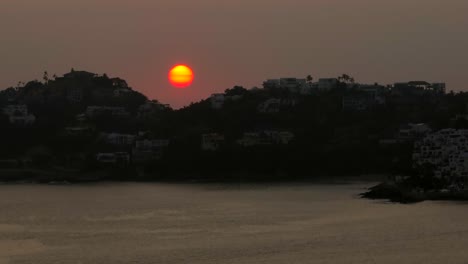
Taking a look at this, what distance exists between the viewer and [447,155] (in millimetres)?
70000

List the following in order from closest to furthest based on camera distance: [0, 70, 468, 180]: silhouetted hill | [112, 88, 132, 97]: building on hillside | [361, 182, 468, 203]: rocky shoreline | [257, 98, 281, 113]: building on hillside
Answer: [361, 182, 468, 203]: rocky shoreline < [0, 70, 468, 180]: silhouetted hill < [257, 98, 281, 113]: building on hillside < [112, 88, 132, 97]: building on hillside

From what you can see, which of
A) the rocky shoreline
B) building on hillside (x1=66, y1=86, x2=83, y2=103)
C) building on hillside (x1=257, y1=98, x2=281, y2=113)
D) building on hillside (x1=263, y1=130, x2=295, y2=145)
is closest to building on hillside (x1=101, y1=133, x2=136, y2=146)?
building on hillside (x1=257, y1=98, x2=281, y2=113)

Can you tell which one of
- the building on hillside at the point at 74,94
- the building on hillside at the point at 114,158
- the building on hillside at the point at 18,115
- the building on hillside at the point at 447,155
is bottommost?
the building on hillside at the point at 447,155

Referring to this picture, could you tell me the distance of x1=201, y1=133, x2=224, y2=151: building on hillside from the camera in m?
110

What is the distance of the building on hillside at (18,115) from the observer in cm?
12438

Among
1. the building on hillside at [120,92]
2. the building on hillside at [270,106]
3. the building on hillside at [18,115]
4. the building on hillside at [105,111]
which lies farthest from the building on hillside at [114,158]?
the building on hillside at [120,92]

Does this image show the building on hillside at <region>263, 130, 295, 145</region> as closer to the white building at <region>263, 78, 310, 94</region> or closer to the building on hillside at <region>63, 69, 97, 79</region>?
the white building at <region>263, 78, 310, 94</region>

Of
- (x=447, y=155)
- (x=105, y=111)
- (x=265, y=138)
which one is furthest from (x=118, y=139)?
(x=447, y=155)

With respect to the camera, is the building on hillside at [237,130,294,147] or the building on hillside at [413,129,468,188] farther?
the building on hillside at [237,130,294,147]

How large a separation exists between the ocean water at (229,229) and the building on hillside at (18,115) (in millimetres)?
49201

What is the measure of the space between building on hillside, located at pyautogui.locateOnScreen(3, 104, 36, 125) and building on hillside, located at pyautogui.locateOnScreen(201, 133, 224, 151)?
24006 millimetres

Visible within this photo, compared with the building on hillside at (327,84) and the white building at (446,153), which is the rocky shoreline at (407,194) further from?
the building on hillside at (327,84)

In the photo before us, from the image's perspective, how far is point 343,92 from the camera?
124m

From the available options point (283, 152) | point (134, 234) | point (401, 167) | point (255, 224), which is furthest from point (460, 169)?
point (283, 152)
